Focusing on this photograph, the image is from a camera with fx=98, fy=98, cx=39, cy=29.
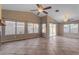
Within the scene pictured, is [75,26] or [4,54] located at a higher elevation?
[75,26]

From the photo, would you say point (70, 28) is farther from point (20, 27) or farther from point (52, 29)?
point (20, 27)

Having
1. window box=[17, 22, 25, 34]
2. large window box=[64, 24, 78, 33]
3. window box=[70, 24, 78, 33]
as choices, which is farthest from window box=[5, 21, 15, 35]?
window box=[70, 24, 78, 33]

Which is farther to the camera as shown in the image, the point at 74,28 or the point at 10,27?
the point at 74,28

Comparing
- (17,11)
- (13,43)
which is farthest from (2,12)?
(13,43)

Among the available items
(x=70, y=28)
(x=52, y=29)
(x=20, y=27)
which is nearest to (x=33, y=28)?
(x=20, y=27)

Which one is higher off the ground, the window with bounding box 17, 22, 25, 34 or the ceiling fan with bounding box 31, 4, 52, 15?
the ceiling fan with bounding box 31, 4, 52, 15

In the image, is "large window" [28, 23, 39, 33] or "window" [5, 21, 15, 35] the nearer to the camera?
"window" [5, 21, 15, 35]

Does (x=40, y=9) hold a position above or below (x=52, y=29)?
above

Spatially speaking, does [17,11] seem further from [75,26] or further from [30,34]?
[75,26]

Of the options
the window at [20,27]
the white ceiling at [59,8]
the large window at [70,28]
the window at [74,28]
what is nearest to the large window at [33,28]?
the window at [20,27]

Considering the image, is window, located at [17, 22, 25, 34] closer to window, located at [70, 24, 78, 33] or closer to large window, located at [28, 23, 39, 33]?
large window, located at [28, 23, 39, 33]
